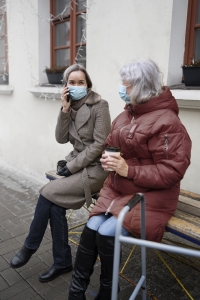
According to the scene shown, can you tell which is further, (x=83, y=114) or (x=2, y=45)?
(x=2, y=45)

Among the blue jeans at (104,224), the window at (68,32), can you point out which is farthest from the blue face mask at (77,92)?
the window at (68,32)

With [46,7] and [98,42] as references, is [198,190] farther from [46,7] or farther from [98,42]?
[46,7]

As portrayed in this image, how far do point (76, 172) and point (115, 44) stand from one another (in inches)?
69.3

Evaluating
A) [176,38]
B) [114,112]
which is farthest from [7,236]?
[176,38]

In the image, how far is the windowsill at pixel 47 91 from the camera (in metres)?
4.43

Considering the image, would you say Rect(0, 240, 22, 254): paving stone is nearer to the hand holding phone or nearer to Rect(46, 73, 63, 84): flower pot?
the hand holding phone

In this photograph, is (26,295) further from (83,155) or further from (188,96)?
(188,96)

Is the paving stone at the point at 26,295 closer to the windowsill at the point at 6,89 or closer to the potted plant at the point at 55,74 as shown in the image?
the potted plant at the point at 55,74

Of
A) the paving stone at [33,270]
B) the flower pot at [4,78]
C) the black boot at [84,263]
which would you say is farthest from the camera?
the flower pot at [4,78]

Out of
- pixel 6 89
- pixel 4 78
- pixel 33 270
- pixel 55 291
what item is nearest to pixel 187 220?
pixel 55 291

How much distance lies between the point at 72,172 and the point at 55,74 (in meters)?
2.43

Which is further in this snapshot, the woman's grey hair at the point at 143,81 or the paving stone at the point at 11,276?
the paving stone at the point at 11,276

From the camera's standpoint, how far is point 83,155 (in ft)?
8.72

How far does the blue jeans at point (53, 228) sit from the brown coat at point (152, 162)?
475 millimetres
